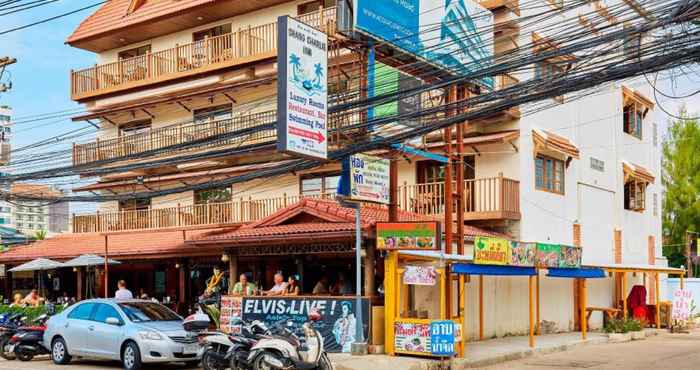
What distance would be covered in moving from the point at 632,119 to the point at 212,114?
16.1m

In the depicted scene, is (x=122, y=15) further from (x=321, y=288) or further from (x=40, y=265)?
(x=321, y=288)

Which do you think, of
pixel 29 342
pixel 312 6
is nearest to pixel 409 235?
pixel 29 342

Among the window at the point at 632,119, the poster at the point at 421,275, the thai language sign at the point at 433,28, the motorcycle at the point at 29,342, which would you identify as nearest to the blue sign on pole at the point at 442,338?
the poster at the point at 421,275

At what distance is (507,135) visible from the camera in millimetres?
26156

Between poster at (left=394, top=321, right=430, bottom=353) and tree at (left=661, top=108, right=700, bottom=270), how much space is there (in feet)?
136

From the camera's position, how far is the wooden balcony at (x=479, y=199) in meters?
26.0

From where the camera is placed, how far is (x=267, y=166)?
29.5 metres

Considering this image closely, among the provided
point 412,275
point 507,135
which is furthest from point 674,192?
point 412,275

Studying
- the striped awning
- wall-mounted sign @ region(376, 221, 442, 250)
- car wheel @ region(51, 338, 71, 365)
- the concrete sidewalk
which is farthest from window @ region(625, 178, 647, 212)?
car wheel @ region(51, 338, 71, 365)

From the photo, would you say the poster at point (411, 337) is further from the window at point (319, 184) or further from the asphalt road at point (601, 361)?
the window at point (319, 184)

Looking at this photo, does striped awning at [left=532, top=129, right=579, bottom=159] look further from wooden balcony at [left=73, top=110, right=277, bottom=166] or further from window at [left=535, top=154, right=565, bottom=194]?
wooden balcony at [left=73, top=110, right=277, bottom=166]

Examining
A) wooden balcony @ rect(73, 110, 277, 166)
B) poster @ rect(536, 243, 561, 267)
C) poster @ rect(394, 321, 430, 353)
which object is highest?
wooden balcony @ rect(73, 110, 277, 166)

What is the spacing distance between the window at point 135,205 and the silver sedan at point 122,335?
13.3 meters

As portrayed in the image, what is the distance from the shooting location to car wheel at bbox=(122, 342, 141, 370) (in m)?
18.5
